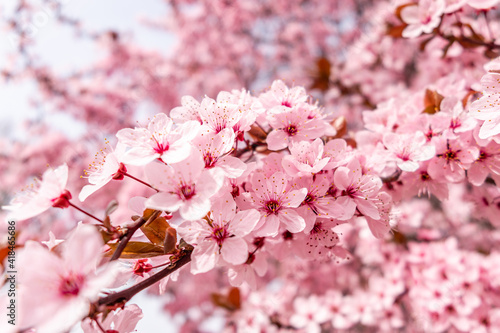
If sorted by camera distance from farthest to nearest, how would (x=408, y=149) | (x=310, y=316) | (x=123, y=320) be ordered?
(x=310, y=316), (x=408, y=149), (x=123, y=320)

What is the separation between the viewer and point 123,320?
2.64 feet

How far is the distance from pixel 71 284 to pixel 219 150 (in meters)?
0.44

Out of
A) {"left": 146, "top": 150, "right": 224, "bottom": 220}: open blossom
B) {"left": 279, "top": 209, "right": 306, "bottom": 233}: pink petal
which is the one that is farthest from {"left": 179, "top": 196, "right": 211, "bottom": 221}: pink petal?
{"left": 279, "top": 209, "right": 306, "bottom": 233}: pink petal

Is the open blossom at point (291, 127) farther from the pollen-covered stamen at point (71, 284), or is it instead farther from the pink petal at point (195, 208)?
the pollen-covered stamen at point (71, 284)

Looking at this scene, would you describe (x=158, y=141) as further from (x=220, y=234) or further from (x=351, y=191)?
(x=351, y=191)

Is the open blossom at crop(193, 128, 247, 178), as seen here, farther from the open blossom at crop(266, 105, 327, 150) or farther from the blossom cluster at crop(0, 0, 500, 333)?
the open blossom at crop(266, 105, 327, 150)

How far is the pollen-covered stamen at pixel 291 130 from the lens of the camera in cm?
97

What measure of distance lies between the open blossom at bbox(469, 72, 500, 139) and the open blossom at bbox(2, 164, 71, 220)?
109cm

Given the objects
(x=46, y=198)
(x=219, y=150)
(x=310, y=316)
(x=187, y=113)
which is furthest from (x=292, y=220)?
(x=310, y=316)

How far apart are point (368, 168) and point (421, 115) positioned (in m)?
0.33

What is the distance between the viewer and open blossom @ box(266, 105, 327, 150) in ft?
3.10

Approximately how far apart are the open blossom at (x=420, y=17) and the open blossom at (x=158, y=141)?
1.16 meters

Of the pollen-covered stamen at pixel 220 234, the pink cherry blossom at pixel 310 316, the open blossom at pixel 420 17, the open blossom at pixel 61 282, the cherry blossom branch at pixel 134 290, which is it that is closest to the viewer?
the open blossom at pixel 61 282

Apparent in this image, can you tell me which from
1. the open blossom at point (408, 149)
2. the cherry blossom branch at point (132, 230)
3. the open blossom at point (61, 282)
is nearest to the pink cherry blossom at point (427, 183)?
the open blossom at point (408, 149)
